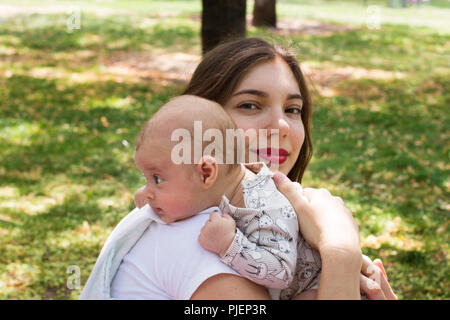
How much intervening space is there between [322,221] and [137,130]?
7030 millimetres

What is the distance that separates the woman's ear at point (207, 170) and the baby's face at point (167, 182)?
27 mm

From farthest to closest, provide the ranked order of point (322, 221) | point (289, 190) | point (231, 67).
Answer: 1. point (231, 67)
2. point (289, 190)
3. point (322, 221)

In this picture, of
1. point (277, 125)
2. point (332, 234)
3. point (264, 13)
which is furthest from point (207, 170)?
point (264, 13)

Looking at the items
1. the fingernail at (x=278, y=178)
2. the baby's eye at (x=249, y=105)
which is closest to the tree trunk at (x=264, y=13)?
the baby's eye at (x=249, y=105)

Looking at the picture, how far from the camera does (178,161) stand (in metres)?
1.70

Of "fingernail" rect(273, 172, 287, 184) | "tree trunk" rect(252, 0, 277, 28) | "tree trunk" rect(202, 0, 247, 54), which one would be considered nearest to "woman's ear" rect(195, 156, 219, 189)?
"fingernail" rect(273, 172, 287, 184)

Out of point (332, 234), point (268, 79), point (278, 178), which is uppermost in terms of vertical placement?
point (268, 79)

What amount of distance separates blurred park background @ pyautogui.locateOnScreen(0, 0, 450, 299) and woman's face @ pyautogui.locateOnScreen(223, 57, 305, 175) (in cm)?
51

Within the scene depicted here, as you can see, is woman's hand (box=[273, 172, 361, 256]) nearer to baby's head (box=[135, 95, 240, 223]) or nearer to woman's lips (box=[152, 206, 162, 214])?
baby's head (box=[135, 95, 240, 223])

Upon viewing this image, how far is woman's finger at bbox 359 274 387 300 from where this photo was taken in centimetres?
184

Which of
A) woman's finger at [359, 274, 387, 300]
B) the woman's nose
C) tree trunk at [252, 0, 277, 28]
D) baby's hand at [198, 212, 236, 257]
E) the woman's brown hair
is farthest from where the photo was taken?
tree trunk at [252, 0, 277, 28]

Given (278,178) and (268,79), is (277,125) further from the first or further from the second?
(278,178)

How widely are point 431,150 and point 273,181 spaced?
7.21m
